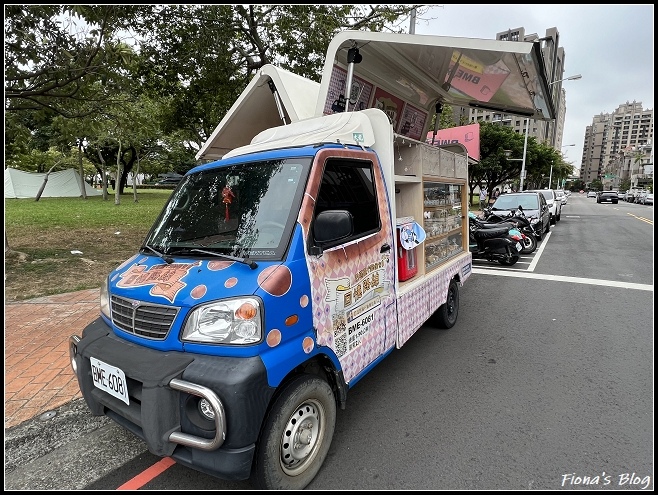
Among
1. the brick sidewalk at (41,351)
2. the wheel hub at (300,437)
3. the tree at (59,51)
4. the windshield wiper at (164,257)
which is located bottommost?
the brick sidewalk at (41,351)

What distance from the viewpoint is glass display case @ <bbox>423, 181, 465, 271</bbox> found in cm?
409

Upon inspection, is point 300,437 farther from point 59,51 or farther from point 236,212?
point 59,51

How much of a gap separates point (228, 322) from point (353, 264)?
103 centimetres

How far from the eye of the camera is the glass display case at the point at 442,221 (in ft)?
13.4

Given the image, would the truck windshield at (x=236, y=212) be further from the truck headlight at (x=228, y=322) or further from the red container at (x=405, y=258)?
the red container at (x=405, y=258)

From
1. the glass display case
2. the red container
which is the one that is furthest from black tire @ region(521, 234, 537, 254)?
the red container

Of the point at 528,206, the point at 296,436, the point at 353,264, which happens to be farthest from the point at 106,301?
the point at 528,206

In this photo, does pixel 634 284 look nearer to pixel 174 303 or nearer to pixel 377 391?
pixel 377 391

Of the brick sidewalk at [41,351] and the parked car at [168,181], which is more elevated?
the parked car at [168,181]

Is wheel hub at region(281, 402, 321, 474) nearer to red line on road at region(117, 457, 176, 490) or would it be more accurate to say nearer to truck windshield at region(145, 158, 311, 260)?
red line on road at region(117, 457, 176, 490)

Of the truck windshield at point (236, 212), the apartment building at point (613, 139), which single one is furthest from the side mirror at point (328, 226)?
the apartment building at point (613, 139)

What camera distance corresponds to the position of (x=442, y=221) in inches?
182

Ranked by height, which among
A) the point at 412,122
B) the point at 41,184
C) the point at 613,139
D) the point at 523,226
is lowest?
the point at 523,226

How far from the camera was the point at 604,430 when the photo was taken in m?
2.83
